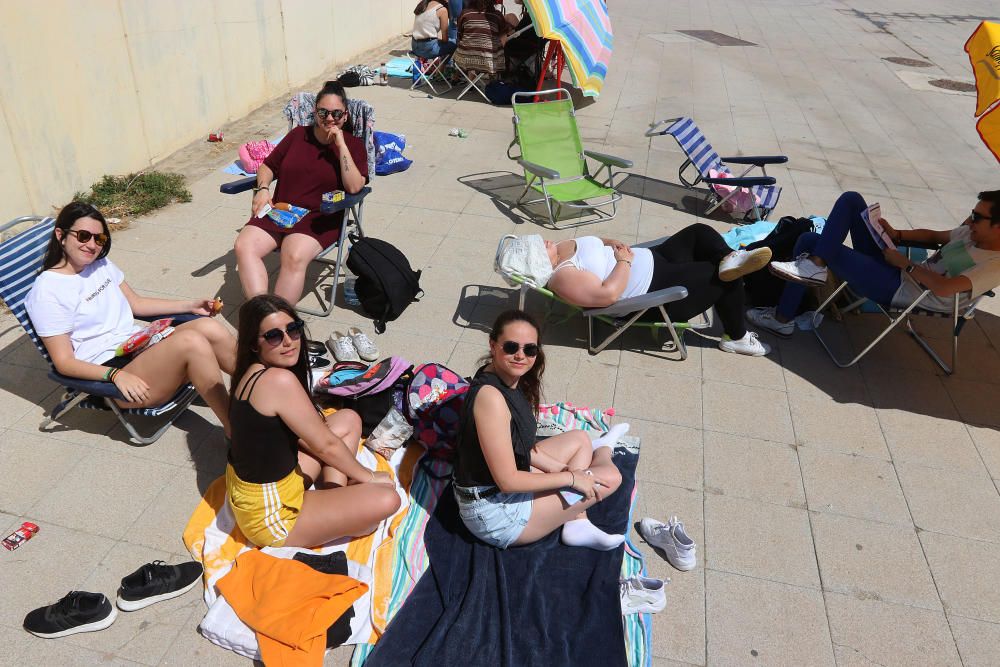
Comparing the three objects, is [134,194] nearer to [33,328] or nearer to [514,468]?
[33,328]

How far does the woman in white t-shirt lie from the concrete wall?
Result: 3041 mm

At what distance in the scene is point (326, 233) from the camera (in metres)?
5.05

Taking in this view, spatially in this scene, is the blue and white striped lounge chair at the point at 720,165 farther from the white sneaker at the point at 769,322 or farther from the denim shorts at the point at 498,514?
the denim shorts at the point at 498,514

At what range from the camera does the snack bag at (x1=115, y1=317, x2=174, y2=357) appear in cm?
367

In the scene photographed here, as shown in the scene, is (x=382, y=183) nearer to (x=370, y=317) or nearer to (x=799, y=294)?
(x=370, y=317)

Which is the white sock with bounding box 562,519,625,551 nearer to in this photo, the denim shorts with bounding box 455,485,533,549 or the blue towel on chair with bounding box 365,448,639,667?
the blue towel on chair with bounding box 365,448,639,667

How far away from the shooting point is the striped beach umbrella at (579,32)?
860cm

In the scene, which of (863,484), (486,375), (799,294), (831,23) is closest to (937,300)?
(799,294)

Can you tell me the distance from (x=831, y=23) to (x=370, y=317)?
18555mm

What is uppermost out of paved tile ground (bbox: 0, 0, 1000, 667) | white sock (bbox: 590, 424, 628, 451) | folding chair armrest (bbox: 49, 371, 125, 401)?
folding chair armrest (bbox: 49, 371, 125, 401)

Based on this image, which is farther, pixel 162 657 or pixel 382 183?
pixel 382 183

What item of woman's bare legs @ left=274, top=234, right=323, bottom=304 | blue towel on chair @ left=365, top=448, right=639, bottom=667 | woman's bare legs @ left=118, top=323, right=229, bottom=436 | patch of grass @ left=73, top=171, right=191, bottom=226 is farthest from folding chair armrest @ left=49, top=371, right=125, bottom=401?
patch of grass @ left=73, top=171, right=191, bottom=226

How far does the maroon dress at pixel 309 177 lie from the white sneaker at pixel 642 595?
10.6ft

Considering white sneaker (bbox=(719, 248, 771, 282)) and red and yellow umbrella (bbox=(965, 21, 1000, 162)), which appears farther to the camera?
white sneaker (bbox=(719, 248, 771, 282))
